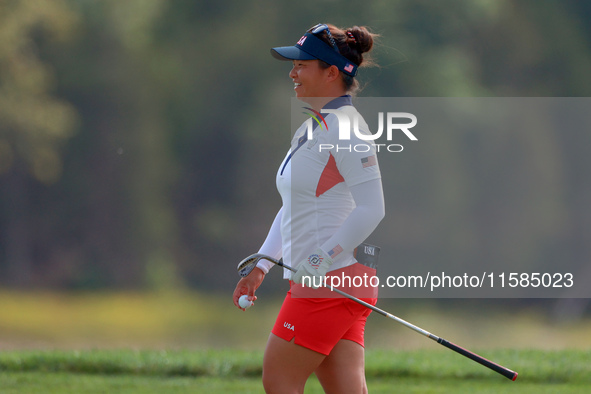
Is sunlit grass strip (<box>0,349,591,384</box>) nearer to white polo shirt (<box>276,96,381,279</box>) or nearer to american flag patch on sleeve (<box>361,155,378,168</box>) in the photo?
white polo shirt (<box>276,96,381,279</box>)

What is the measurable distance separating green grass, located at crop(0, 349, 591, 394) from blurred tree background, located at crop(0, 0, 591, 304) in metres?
2.52

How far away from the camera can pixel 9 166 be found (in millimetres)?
7234

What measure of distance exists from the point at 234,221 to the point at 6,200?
7.31 ft

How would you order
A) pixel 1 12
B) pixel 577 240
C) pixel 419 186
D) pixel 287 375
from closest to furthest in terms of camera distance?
1. pixel 287 375
2. pixel 419 186
3. pixel 577 240
4. pixel 1 12

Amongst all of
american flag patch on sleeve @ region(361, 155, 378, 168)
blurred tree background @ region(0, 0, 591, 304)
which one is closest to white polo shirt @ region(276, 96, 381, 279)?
american flag patch on sleeve @ region(361, 155, 378, 168)

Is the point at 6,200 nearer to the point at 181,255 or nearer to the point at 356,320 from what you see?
the point at 181,255

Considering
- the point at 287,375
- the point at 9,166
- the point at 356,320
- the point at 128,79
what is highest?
the point at 128,79

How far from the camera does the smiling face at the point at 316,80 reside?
225cm

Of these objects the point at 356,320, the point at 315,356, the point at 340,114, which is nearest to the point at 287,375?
the point at 315,356

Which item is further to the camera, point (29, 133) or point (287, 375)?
point (29, 133)

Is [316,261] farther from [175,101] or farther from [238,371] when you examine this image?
[175,101]

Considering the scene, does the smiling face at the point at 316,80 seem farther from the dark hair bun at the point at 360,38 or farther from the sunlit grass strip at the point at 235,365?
the sunlit grass strip at the point at 235,365

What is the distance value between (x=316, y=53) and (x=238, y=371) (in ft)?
8.70

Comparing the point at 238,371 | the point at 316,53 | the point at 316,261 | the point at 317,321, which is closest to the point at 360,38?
the point at 316,53
